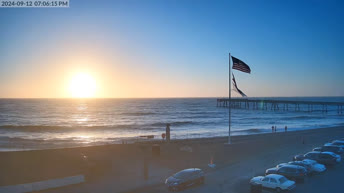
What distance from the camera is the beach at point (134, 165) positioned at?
1619cm

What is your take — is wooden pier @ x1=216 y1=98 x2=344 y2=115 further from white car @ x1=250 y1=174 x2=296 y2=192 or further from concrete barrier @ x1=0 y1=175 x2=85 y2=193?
concrete barrier @ x1=0 y1=175 x2=85 y2=193

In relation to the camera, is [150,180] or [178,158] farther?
[178,158]

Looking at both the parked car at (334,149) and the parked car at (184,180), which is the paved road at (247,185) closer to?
the parked car at (184,180)

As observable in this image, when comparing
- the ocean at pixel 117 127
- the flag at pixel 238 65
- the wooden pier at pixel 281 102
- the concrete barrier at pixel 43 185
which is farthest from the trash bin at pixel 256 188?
the wooden pier at pixel 281 102

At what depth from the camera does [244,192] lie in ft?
48.5

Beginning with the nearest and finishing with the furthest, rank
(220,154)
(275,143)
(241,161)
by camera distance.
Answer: (241,161)
(220,154)
(275,143)

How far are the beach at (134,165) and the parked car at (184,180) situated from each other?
1.59ft

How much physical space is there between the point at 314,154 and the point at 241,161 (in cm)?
548

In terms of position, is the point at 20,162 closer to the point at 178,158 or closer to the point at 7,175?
the point at 7,175

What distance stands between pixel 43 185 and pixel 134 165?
6.77m

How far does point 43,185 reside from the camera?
1528cm

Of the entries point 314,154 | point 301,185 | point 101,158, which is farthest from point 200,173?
point 314,154

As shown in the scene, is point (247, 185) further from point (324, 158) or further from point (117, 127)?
point (117, 127)

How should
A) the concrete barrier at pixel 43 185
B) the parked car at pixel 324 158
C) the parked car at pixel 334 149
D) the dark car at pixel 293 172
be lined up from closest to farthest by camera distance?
the concrete barrier at pixel 43 185
the dark car at pixel 293 172
the parked car at pixel 324 158
the parked car at pixel 334 149
